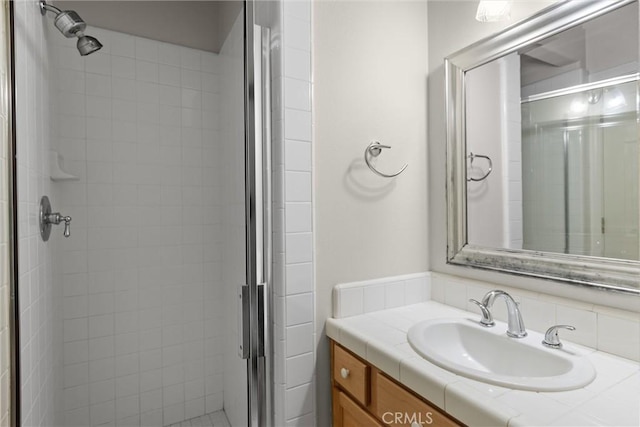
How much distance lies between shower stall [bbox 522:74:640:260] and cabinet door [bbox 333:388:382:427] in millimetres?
746

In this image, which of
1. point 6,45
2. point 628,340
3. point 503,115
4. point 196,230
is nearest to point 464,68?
point 503,115

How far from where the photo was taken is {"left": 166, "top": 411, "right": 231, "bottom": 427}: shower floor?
5.88 ft

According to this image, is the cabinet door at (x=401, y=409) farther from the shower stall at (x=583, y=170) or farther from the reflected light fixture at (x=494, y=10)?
the reflected light fixture at (x=494, y=10)

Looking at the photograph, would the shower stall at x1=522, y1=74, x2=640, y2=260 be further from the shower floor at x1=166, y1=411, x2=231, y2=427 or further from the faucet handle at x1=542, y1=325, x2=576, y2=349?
the shower floor at x1=166, y1=411, x2=231, y2=427

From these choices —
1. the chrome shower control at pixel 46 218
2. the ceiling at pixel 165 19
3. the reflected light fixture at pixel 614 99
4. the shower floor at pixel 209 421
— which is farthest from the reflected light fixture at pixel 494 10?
the shower floor at pixel 209 421

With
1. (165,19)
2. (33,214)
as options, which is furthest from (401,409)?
(165,19)

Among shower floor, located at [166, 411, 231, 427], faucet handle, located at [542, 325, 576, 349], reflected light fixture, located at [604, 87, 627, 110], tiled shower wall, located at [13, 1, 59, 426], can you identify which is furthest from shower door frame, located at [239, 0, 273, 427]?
reflected light fixture, located at [604, 87, 627, 110]

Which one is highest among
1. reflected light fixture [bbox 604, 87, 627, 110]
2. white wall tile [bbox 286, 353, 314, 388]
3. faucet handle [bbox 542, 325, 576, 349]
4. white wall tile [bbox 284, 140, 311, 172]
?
reflected light fixture [bbox 604, 87, 627, 110]

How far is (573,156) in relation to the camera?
104 centimetres

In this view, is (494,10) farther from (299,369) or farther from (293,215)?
(299,369)

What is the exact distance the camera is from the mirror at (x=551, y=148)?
0.94m

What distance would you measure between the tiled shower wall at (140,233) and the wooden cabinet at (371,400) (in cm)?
87

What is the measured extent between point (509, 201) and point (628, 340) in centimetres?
51

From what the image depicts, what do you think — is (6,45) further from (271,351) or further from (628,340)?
(628,340)
